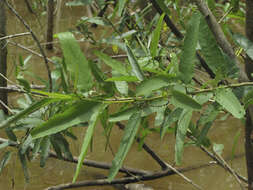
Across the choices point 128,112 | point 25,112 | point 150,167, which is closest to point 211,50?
point 128,112

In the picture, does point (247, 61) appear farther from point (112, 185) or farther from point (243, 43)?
point (112, 185)

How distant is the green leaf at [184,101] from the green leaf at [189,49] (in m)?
0.05

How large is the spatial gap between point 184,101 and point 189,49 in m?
0.09

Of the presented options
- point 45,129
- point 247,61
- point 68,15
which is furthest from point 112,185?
point 68,15

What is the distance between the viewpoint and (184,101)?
51cm

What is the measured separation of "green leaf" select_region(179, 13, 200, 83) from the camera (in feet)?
1.81

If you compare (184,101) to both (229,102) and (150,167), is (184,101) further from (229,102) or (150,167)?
(150,167)

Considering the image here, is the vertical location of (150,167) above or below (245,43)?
below

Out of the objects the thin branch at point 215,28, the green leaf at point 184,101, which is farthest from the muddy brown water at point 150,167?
the green leaf at point 184,101

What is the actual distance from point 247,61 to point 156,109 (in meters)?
0.28

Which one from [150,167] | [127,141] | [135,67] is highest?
[135,67]

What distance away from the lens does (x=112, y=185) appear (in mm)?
1486

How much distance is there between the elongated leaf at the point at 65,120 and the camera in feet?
1.69

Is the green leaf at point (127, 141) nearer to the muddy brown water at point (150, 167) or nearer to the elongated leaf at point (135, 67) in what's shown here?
the elongated leaf at point (135, 67)
